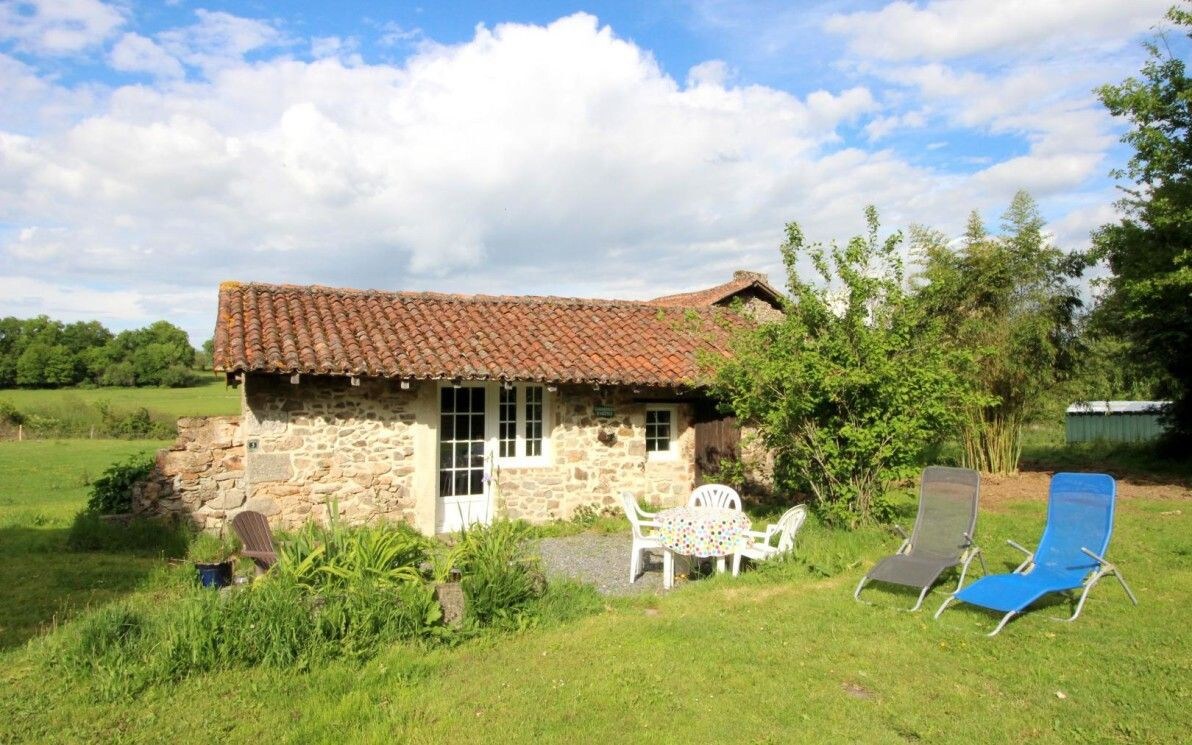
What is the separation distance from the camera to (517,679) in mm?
5059

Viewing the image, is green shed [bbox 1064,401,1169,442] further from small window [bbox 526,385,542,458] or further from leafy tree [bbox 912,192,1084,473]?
small window [bbox 526,385,542,458]

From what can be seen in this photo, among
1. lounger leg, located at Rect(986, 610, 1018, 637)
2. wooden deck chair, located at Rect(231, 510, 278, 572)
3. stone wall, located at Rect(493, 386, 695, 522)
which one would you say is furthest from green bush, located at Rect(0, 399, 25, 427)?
lounger leg, located at Rect(986, 610, 1018, 637)

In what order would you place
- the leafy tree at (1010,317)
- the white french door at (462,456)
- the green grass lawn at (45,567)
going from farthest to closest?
1. the leafy tree at (1010,317)
2. the white french door at (462,456)
3. the green grass lawn at (45,567)

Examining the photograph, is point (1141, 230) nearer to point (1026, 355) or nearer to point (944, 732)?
point (1026, 355)

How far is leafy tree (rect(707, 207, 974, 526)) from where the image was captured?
28.5 feet

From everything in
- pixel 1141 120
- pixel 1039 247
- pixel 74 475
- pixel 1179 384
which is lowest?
pixel 74 475

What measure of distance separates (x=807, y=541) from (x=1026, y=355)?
9095mm

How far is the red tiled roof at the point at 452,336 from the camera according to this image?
1021cm

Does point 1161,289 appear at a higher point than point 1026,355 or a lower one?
higher

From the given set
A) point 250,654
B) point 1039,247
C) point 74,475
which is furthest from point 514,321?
point 74,475

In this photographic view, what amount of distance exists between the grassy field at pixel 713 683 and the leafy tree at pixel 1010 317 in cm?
857

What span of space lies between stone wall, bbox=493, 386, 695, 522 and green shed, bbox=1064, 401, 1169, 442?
1963 cm

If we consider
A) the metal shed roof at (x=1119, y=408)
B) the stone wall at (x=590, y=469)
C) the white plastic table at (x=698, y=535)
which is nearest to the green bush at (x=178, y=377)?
the stone wall at (x=590, y=469)

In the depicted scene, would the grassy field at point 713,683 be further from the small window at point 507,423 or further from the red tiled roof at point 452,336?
the small window at point 507,423
